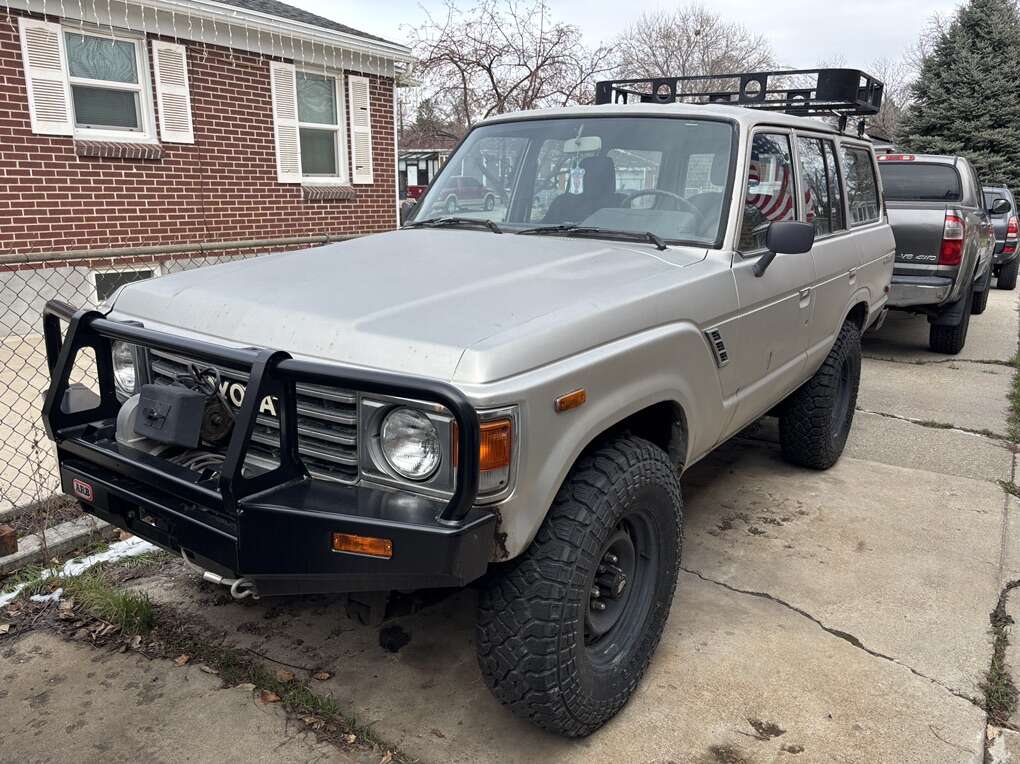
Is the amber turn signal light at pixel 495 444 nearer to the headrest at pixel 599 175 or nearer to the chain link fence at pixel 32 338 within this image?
the headrest at pixel 599 175

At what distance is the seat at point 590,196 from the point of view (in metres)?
3.41

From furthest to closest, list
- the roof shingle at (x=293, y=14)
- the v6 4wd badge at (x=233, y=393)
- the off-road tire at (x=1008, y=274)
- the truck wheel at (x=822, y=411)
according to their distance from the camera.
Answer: the off-road tire at (x=1008, y=274)
the roof shingle at (x=293, y=14)
the truck wheel at (x=822, y=411)
the v6 4wd badge at (x=233, y=393)

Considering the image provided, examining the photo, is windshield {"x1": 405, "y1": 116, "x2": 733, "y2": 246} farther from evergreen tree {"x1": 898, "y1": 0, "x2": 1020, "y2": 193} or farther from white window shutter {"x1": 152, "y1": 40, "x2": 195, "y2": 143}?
evergreen tree {"x1": 898, "y1": 0, "x2": 1020, "y2": 193}

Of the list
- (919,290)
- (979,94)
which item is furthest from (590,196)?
(979,94)

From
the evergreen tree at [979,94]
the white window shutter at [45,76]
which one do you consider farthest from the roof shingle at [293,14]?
the evergreen tree at [979,94]

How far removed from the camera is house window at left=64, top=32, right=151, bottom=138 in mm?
7824

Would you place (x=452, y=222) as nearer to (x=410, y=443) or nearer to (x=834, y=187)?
(x=410, y=443)

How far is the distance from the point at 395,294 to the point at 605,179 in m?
1.39

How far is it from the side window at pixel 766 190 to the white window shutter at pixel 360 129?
7693 millimetres

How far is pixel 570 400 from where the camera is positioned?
2.18m

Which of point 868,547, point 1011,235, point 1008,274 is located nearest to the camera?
point 868,547

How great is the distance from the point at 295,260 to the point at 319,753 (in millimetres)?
1746

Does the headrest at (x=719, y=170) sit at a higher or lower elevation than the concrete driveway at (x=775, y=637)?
higher

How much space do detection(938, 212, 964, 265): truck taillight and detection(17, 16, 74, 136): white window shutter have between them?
8.39 metres
